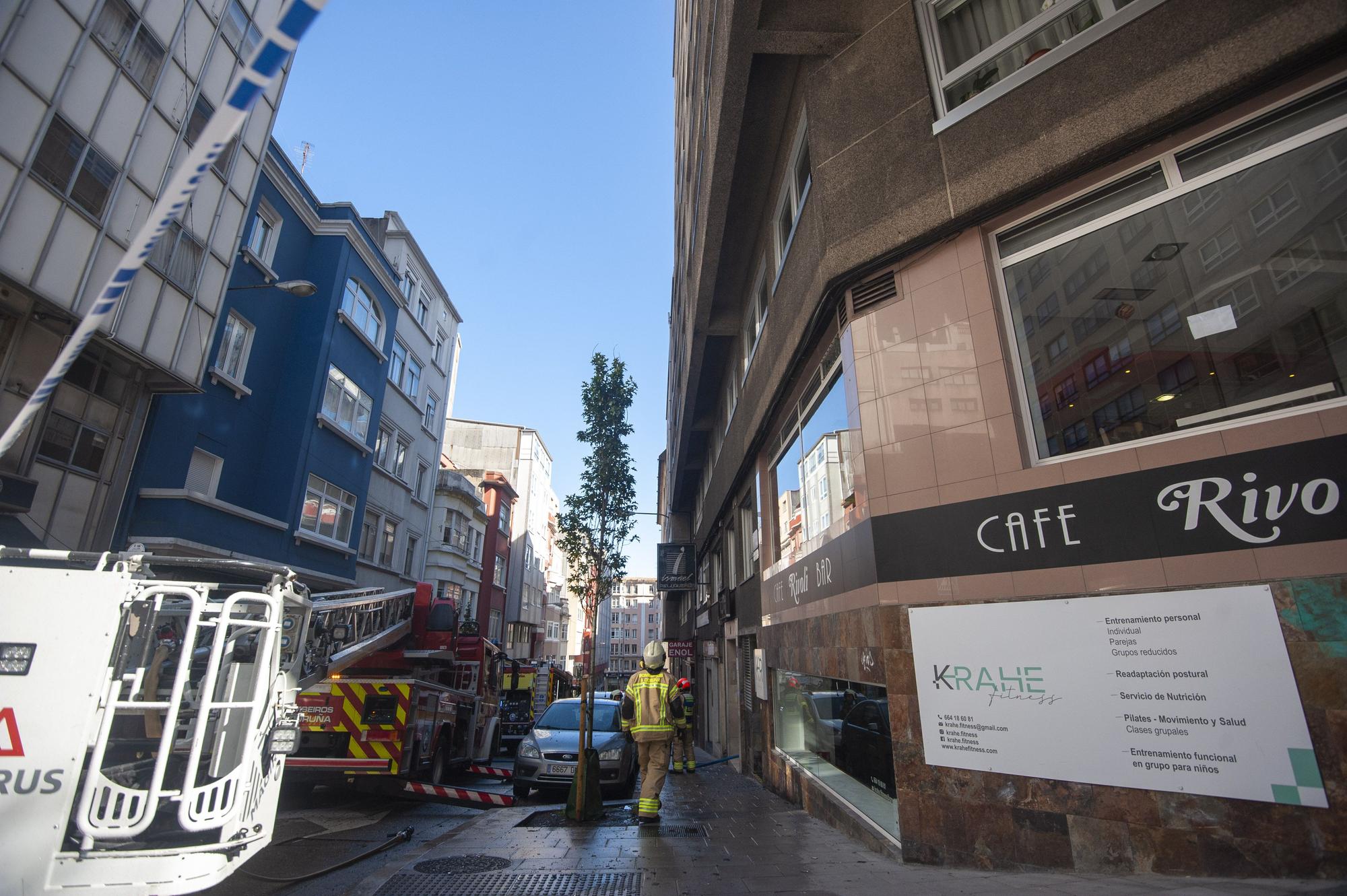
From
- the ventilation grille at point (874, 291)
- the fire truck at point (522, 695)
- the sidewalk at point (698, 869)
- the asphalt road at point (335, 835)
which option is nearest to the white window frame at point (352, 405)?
the fire truck at point (522, 695)

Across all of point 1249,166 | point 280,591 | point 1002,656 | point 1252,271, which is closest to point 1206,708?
point 1002,656

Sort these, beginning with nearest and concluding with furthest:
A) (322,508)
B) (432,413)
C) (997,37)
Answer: (997,37)
(322,508)
(432,413)

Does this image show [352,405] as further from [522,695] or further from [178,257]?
[522,695]

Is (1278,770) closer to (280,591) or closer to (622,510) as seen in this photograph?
(280,591)

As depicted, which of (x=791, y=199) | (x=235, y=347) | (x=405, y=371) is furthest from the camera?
(x=405, y=371)

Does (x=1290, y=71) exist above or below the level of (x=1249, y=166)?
above

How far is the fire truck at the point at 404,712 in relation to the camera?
925 centimetres

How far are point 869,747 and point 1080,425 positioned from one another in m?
3.77

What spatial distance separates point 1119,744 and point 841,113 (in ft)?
21.9

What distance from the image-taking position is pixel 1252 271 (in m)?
4.96

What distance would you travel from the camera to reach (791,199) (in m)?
9.95

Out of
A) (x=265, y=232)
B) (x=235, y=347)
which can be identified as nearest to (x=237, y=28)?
(x=265, y=232)

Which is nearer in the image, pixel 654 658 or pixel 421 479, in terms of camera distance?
pixel 654 658

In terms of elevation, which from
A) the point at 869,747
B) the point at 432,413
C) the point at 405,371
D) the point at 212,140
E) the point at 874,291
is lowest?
the point at 869,747
